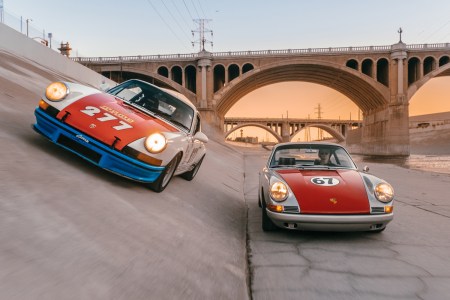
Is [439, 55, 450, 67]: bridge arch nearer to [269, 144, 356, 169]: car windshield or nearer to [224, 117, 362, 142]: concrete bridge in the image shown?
[224, 117, 362, 142]: concrete bridge

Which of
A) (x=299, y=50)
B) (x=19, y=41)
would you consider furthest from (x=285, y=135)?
(x=19, y=41)

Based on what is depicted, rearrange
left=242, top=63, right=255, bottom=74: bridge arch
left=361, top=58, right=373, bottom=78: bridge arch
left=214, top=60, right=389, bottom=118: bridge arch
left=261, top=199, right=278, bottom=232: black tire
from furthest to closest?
left=242, top=63, right=255, bottom=74: bridge arch, left=361, top=58, right=373, bottom=78: bridge arch, left=214, top=60, right=389, bottom=118: bridge arch, left=261, top=199, right=278, bottom=232: black tire

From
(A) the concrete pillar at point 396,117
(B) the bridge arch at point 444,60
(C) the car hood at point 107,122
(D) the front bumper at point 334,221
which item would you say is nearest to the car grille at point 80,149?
(C) the car hood at point 107,122

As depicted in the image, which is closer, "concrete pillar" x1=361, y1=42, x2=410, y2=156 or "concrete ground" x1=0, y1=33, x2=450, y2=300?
"concrete ground" x1=0, y1=33, x2=450, y2=300

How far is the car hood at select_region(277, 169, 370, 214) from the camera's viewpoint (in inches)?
137

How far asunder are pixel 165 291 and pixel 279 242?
1.96 metres

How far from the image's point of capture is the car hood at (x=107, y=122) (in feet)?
11.7

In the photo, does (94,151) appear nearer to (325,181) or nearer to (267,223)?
(267,223)

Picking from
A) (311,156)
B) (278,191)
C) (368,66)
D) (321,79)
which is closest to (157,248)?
(278,191)

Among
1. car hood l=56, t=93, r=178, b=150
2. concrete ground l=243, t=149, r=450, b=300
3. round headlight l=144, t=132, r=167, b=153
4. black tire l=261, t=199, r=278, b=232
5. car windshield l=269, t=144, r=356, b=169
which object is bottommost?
concrete ground l=243, t=149, r=450, b=300

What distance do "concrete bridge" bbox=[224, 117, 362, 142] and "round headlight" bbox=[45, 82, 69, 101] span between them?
67.3 metres

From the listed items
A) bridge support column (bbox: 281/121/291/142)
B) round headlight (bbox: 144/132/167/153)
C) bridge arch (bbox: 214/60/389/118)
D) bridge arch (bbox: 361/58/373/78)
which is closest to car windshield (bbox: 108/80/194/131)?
round headlight (bbox: 144/132/167/153)

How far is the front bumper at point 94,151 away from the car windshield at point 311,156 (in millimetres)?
1964

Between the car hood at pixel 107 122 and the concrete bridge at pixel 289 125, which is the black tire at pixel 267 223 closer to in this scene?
the car hood at pixel 107 122
